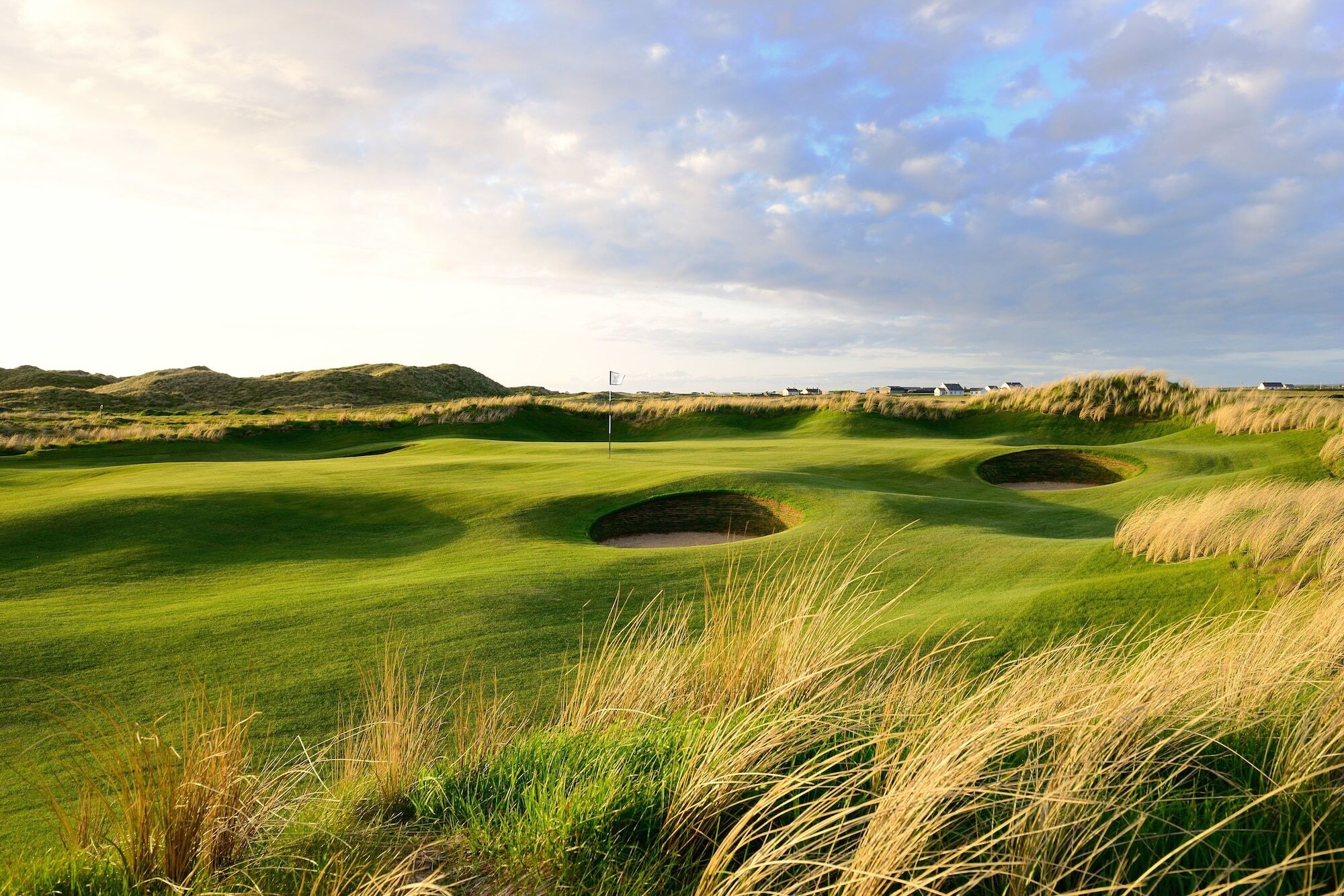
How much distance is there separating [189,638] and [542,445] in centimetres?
2002

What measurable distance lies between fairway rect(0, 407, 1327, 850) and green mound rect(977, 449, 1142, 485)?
12.3 inches

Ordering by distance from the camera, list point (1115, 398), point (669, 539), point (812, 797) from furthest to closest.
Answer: point (1115, 398) → point (669, 539) → point (812, 797)

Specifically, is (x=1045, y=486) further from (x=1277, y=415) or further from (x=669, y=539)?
(x=669, y=539)

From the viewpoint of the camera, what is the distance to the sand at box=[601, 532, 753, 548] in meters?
14.8

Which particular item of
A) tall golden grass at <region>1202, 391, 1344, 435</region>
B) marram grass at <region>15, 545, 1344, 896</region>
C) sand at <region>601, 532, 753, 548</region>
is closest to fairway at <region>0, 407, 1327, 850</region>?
sand at <region>601, 532, 753, 548</region>

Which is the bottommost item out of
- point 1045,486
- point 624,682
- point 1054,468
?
point 1045,486

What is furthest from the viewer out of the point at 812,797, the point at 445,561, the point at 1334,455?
the point at 1334,455

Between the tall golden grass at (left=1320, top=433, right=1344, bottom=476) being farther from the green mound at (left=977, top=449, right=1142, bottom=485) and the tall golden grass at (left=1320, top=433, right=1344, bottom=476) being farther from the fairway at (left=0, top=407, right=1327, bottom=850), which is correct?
the green mound at (left=977, top=449, right=1142, bottom=485)

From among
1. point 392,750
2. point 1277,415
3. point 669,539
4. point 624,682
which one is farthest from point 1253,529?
point 1277,415

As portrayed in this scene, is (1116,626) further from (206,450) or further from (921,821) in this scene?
(206,450)

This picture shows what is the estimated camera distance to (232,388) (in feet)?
278

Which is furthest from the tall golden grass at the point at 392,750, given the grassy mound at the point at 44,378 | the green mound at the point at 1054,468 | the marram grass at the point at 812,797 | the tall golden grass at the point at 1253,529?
the grassy mound at the point at 44,378

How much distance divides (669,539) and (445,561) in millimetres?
4674

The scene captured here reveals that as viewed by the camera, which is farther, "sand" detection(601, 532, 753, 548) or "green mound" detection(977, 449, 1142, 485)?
"green mound" detection(977, 449, 1142, 485)
